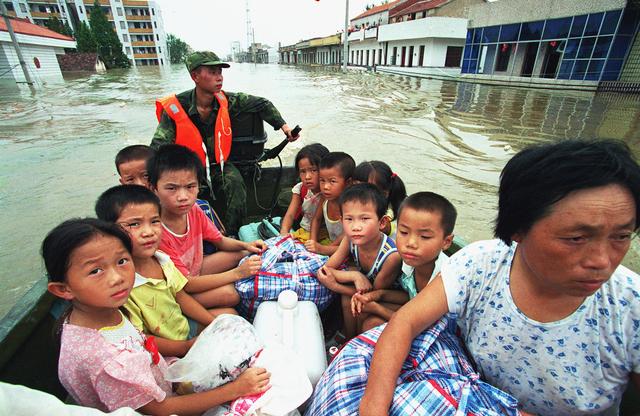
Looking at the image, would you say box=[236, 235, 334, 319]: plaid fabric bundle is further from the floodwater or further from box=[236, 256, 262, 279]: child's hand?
the floodwater

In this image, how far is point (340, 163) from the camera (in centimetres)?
229

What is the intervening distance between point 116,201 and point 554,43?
21.5 metres

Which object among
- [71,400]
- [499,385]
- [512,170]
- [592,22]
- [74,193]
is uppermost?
[592,22]

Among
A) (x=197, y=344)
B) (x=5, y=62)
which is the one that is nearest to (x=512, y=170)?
(x=197, y=344)

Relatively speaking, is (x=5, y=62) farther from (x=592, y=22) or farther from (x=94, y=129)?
(x=592, y=22)

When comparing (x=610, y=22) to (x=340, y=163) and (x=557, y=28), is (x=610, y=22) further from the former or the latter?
(x=340, y=163)

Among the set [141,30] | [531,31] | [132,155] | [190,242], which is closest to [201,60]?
[132,155]

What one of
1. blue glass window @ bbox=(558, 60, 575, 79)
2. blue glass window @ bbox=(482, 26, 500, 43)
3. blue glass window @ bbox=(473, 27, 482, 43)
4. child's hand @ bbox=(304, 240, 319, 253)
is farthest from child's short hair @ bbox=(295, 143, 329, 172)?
blue glass window @ bbox=(473, 27, 482, 43)

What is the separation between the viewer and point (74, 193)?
18.2ft

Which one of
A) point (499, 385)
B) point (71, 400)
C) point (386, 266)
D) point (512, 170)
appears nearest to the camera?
point (512, 170)

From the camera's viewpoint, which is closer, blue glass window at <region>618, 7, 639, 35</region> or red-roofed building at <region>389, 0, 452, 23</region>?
blue glass window at <region>618, 7, 639, 35</region>

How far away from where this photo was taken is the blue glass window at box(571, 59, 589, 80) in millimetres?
15055

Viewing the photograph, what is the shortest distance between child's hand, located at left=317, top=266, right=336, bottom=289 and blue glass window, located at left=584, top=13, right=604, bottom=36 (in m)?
19.1

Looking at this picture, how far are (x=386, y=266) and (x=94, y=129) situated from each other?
1098cm
